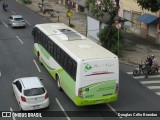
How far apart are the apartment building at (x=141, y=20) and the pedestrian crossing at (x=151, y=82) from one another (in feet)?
35.9

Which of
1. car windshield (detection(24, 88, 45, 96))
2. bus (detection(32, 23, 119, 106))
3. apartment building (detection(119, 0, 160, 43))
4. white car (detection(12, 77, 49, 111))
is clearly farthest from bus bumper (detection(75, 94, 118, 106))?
apartment building (detection(119, 0, 160, 43))

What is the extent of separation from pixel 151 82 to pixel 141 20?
14042mm

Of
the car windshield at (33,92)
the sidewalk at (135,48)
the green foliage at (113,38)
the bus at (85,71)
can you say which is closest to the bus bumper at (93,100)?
the bus at (85,71)

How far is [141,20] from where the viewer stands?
3719 centimetres

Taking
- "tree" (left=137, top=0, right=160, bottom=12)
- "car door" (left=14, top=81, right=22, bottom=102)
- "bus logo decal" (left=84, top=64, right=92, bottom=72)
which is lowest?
"car door" (left=14, top=81, right=22, bottom=102)

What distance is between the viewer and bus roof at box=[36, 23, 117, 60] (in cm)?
1919

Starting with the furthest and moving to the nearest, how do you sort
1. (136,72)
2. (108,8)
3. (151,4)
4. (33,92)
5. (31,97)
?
(108,8), (151,4), (136,72), (33,92), (31,97)

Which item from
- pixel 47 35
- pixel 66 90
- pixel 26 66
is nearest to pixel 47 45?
pixel 47 35

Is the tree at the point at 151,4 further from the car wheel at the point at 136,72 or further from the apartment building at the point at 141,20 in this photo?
the car wheel at the point at 136,72

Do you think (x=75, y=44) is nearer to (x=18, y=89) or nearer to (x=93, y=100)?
(x=93, y=100)

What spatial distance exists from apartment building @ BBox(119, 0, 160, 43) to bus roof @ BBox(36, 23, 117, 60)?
13.3 metres

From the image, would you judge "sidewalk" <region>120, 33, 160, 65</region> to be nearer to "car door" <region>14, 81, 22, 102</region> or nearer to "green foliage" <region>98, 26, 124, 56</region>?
"green foliage" <region>98, 26, 124, 56</region>

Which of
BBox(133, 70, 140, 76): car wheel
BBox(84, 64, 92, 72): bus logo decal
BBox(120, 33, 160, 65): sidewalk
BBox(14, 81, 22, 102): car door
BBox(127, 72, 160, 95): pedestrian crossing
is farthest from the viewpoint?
BBox(120, 33, 160, 65): sidewalk

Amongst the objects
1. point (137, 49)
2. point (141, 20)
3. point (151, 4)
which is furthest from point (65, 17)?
point (151, 4)
